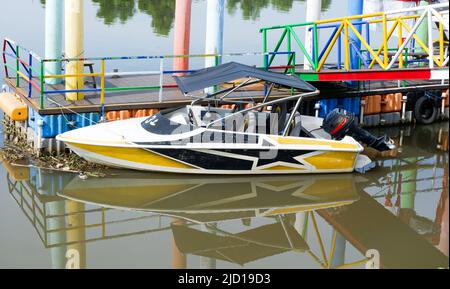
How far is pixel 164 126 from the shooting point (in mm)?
11531

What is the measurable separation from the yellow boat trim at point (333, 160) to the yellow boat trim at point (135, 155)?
90.0 inches

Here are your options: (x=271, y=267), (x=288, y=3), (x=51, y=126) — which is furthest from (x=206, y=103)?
(x=288, y=3)

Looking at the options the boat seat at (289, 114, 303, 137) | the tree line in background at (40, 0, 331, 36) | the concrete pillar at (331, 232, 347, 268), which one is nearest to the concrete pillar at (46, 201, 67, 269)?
the concrete pillar at (331, 232, 347, 268)

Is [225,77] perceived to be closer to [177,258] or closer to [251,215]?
[251,215]

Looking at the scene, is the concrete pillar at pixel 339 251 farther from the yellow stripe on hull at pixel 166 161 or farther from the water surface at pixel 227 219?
the yellow stripe on hull at pixel 166 161

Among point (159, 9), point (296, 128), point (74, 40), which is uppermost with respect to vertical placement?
point (159, 9)

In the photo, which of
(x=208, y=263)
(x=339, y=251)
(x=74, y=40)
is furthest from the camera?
(x=74, y=40)

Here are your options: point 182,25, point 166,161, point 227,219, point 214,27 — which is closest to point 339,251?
point 227,219

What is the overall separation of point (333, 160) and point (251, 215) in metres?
2.51

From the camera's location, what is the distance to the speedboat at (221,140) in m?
11.3

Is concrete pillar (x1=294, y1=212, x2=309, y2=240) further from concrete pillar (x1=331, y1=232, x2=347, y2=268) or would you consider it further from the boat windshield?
the boat windshield
